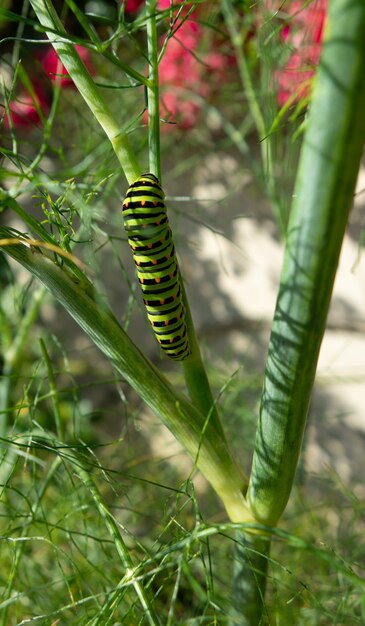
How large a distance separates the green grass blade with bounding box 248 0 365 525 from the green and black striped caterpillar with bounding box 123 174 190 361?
3.6 inches

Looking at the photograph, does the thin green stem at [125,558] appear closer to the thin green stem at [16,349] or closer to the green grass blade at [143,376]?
the green grass blade at [143,376]

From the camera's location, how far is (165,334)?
1.76ft

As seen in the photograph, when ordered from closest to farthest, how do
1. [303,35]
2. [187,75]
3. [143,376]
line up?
[143,376] < [303,35] < [187,75]

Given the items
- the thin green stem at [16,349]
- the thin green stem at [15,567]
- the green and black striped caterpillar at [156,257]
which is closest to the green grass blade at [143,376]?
the green and black striped caterpillar at [156,257]

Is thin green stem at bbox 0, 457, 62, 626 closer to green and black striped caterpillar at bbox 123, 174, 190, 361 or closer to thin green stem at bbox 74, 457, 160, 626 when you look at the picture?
thin green stem at bbox 74, 457, 160, 626

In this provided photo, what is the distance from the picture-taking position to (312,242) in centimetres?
39

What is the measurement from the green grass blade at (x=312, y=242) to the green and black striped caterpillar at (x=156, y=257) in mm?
92

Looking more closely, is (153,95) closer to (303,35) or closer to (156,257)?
(156,257)

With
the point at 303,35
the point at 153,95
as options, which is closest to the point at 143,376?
the point at 153,95

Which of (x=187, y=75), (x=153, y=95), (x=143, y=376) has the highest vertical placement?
(x=187, y=75)

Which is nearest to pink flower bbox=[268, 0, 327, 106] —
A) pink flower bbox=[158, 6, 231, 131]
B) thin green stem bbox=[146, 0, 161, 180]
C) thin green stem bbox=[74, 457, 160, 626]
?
pink flower bbox=[158, 6, 231, 131]

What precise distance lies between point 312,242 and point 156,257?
0.46ft

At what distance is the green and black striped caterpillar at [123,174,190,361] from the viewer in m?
0.47

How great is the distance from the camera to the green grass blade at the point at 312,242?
0.32 metres
